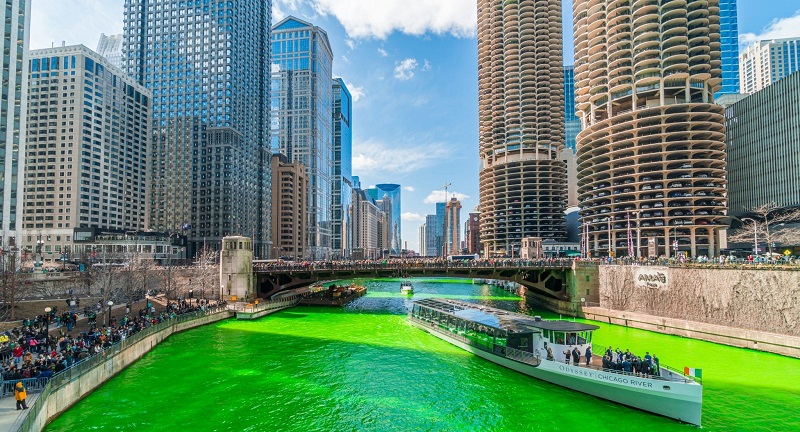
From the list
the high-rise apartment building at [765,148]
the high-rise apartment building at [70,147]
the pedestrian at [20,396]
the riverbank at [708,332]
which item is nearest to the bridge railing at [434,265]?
the riverbank at [708,332]

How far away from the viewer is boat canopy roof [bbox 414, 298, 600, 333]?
35.3m

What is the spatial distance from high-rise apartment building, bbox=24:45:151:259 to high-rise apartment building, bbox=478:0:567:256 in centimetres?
13219

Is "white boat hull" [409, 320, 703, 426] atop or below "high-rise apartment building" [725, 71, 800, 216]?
below

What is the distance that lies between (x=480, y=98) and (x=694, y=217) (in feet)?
334

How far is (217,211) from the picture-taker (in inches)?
6560

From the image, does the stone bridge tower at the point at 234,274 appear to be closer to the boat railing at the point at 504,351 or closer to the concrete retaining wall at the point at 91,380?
the concrete retaining wall at the point at 91,380

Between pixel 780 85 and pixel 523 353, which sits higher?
pixel 780 85

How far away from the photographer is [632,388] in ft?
94.2

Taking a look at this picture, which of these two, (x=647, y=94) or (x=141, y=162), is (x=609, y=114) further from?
(x=141, y=162)

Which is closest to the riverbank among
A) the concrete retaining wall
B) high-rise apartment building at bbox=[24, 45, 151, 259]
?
the concrete retaining wall

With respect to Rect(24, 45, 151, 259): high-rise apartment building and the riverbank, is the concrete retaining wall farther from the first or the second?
Rect(24, 45, 151, 259): high-rise apartment building

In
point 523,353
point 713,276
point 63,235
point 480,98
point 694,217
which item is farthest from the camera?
point 480,98

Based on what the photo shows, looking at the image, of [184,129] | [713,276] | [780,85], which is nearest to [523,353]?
[713,276]

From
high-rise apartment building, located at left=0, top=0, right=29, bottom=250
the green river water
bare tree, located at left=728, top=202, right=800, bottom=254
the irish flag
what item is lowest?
the green river water
